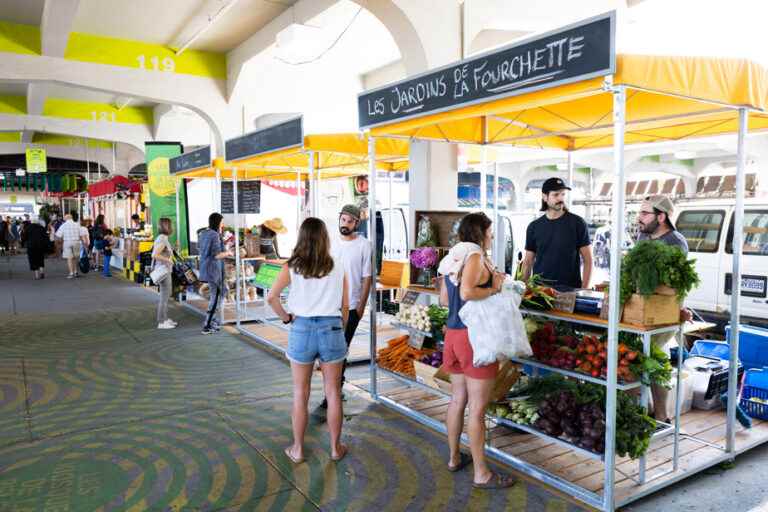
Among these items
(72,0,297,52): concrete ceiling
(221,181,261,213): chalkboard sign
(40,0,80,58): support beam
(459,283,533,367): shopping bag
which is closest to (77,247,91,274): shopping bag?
(40,0,80,58): support beam

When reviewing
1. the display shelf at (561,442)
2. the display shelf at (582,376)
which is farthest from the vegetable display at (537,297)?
the display shelf at (561,442)

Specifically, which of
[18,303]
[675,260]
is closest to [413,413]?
[675,260]

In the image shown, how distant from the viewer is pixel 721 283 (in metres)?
6.86

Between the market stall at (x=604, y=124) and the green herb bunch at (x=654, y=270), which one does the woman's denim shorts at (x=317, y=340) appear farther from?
the green herb bunch at (x=654, y=270)

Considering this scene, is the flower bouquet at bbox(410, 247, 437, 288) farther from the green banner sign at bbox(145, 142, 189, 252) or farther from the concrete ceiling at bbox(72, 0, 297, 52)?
the green banner sign at bbox(145, 142, 189, 252)

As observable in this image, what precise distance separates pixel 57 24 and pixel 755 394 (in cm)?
1017

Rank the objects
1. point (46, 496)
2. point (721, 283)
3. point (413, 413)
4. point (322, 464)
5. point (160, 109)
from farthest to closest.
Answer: point (160, 109)
point (721, 283)
point (413, 413)
point (322, 464)
point (46, 496)

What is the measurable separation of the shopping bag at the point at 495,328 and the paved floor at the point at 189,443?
2.84 ft

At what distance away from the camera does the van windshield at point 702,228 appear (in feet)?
22.9

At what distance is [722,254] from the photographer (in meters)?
6.85

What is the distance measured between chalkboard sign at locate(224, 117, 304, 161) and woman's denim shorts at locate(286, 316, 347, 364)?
2.94 metres

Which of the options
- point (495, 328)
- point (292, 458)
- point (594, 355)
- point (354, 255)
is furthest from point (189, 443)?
point (594, 355)

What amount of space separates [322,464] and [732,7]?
9.51m

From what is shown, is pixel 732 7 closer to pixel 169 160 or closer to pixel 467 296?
pixel 467 296
